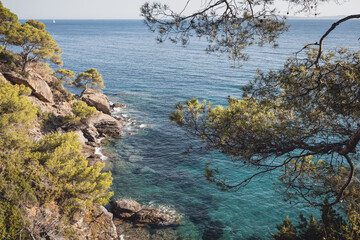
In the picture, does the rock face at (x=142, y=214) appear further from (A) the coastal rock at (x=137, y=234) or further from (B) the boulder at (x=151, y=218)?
(A) the coastal rock at (x=137, y=234)

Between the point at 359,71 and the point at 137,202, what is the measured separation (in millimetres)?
15677

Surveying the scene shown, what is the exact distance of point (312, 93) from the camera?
24.3 ft

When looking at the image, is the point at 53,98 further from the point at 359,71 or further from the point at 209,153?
the point at 359,71

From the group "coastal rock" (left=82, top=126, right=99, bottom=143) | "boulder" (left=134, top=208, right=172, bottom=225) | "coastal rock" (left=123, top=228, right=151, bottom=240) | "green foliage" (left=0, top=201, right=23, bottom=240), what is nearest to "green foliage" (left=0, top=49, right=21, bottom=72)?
"coastal rock" (left=82, top=126, right=99, bottom=143)

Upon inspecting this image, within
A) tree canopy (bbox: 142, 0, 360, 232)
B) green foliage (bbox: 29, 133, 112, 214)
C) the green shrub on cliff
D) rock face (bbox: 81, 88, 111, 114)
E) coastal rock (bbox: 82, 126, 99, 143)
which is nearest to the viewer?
tree canopy (bbox: 142, 0, 360, 232)

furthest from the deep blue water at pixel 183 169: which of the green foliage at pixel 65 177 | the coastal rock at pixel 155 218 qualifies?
the green foliage at pixel 65 177

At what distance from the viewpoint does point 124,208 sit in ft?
53.0

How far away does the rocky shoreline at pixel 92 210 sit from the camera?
11078mm

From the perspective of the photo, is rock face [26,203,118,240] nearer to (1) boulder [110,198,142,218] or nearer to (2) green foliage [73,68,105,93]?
(1) boulder [110,198,142,218]

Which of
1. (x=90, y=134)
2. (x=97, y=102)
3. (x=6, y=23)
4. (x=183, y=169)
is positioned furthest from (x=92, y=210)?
(x=6, y=23)

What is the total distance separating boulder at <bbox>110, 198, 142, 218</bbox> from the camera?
16087 mm

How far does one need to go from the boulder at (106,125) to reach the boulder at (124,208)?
13618mm

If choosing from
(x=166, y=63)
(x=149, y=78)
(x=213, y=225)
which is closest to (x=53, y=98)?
(x=213, y=225)

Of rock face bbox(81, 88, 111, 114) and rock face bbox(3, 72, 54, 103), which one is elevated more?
rock face bbox(3, 72, 54, 103)
